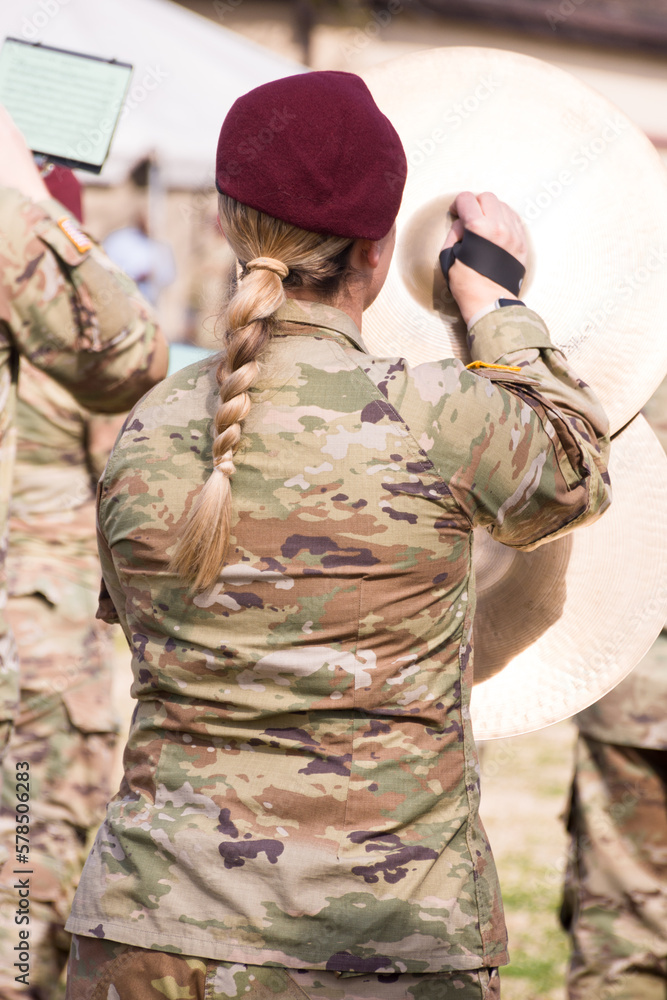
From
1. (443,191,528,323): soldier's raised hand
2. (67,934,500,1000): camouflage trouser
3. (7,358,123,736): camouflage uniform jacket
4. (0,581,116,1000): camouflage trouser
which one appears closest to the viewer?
(67,934,500,1000): camouflage trouser

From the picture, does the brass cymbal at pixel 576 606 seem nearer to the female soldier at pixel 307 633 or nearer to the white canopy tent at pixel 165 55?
the female soldier at pixel 307 633

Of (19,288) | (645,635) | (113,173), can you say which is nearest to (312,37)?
(113,173)

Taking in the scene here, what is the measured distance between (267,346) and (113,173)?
365cm

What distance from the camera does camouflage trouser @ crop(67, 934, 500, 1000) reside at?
125cm

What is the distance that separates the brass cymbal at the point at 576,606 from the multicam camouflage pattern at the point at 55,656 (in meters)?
1.60

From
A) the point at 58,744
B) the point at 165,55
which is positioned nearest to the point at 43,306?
the point at 58,744

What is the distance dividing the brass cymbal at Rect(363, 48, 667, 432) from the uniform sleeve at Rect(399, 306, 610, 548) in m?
0.29

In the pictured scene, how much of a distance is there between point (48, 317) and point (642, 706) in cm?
184

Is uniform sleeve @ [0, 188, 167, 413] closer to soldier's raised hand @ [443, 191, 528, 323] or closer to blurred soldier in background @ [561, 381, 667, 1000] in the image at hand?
soldier's raised hand @ [443, 191, 528, 323]

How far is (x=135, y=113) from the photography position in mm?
4230

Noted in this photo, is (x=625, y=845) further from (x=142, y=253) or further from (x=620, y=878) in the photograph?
(x=142, y=253)

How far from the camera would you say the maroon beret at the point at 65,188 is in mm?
3084

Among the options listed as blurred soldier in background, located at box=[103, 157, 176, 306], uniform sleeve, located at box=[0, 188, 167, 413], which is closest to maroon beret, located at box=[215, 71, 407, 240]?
uniform sleeve, located at box=[0, 188, 167, 413]

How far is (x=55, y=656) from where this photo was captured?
3.05m
